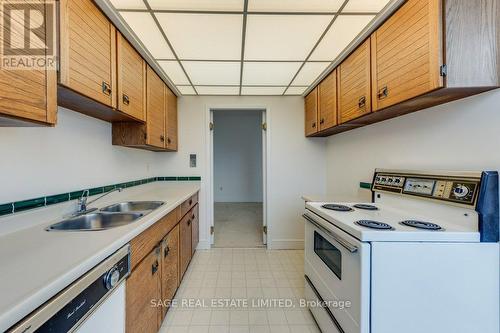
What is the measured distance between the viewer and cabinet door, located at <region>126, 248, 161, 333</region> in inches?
43.5

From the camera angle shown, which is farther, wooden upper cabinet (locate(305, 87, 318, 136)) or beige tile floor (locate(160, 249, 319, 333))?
wooden upper cabinet (locate(305, 87, 318, 136))

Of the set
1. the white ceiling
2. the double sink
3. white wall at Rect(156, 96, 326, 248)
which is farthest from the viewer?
white wall at Rect(156, 96, 326, 248)

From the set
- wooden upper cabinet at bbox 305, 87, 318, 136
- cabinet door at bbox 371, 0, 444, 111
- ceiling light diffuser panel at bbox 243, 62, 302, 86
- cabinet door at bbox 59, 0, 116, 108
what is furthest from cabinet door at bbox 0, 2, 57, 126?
wooden upper cabinet at bbox 305, 87, 318, 136

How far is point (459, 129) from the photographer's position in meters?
1.23

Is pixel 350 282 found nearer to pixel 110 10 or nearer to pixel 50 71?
pixel 50 71

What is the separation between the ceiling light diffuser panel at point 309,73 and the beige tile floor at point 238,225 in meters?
2.31

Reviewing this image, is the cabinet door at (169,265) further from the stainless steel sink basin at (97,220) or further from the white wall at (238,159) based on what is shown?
the white wall at (238,159)

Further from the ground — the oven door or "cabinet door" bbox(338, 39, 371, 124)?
"cabinet door" bbox(338, 39, 371, 124)

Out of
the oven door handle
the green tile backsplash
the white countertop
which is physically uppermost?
the green tile backsplash

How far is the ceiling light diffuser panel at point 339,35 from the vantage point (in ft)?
4.84

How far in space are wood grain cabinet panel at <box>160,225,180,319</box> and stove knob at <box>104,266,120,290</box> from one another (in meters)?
0.64

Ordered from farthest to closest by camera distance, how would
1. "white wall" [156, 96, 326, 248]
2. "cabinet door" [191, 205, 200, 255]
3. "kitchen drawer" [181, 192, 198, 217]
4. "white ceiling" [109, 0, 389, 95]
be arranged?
"white wall" [156, 96, 326, 248] → "cabinet door" [191, 205, 200, 255] → "kitchen drawer" [181, 192, 198, 217] → "white ceiling" [109, 0, 389, 95]

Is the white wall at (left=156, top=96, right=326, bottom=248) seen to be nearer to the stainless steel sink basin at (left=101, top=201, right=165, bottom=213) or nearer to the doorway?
the stainless steel sink basin at (left=101, top=201, right=165, bottom=213)

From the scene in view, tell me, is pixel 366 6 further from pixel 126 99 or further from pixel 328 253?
pixel 126 99
